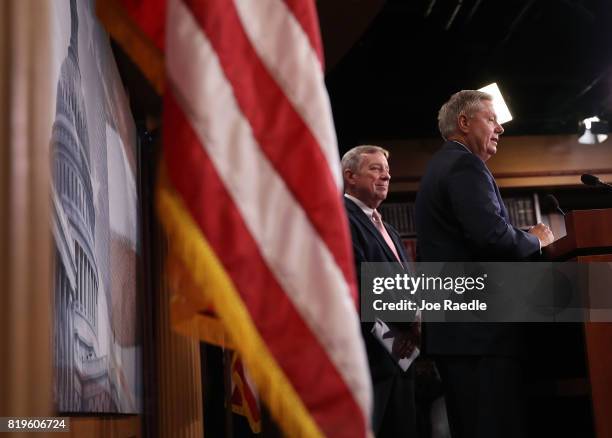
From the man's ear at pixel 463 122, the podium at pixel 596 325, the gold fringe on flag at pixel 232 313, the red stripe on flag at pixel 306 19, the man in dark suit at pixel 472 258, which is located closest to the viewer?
the gold fringe on flag at pixel 232 313

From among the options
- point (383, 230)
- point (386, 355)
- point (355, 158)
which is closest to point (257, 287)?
point (386, 355)

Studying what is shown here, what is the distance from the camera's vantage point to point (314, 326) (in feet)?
3.32

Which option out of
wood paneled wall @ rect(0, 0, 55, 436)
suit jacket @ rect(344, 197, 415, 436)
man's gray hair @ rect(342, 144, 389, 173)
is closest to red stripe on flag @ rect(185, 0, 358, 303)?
wood paneled wall @ rect(0, 0, 55, 436)

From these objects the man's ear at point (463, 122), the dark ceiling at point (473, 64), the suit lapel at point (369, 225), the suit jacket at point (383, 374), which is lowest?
the suit jacket at point (383, 374)

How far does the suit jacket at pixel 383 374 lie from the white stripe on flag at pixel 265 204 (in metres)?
1.82

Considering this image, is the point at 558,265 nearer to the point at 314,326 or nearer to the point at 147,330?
the point at 147,330

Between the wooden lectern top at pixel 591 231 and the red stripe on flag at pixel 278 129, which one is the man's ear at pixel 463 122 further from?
the red stripe on flag at pixel 278 129

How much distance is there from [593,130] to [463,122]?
15.6 feet

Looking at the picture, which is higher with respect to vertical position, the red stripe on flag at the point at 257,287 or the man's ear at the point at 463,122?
the man's ear at the point at 463,122

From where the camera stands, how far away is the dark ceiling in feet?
19.1

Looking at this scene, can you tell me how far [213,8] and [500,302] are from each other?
1738 mm

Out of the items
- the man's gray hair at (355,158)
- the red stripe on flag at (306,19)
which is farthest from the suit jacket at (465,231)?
the red stripe on flag at (306,19)

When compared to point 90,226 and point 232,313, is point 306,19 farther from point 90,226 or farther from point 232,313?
point 90,226

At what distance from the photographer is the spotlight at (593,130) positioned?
7156 millimetres
